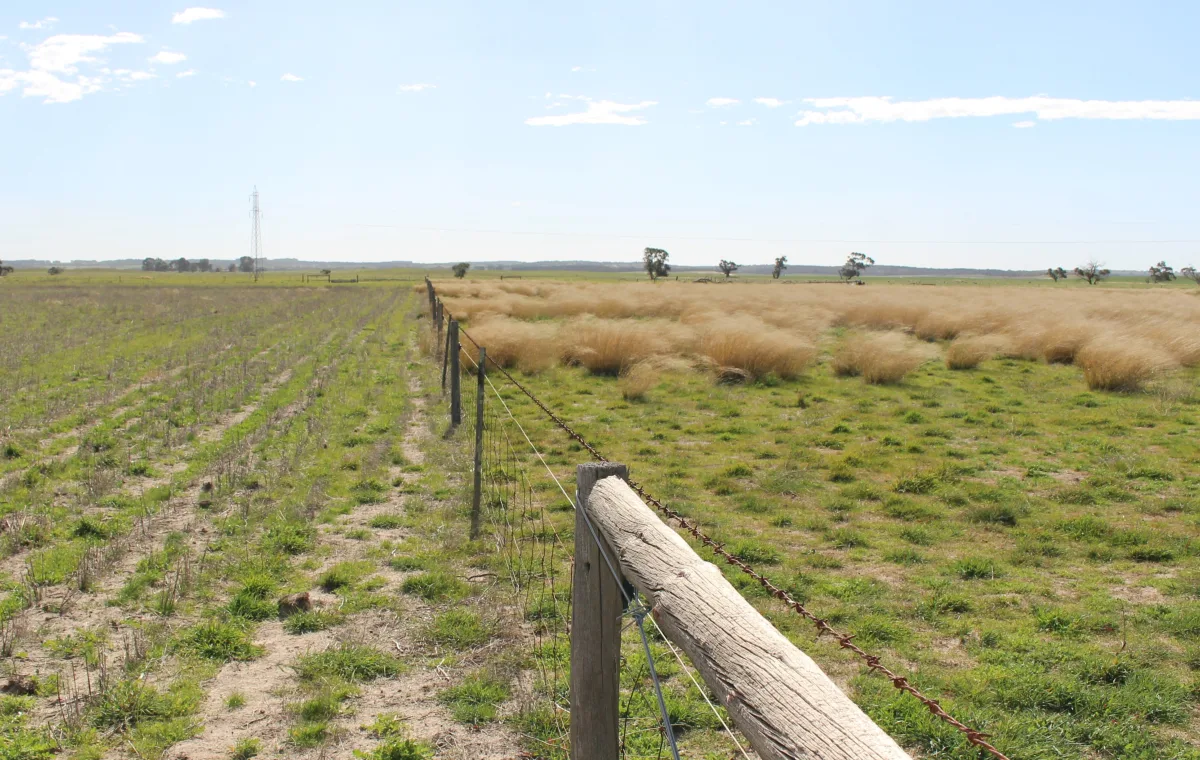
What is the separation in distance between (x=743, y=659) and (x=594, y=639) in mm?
957

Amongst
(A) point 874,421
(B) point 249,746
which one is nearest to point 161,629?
(B) point 249,746

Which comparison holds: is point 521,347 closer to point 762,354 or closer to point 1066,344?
point 762,354

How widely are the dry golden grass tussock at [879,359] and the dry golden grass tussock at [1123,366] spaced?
8.90 ft

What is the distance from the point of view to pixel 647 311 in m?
29.0

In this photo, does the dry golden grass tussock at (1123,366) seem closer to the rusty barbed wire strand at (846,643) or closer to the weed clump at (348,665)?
the rusty barbed wire strand at (846,643)

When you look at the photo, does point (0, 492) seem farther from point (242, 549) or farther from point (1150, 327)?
point (1150, 327)

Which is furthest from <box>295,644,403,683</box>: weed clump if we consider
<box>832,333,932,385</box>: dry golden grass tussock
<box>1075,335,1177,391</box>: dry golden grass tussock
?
<box>1075,335,1177,391</box>: dry golden grass tussock

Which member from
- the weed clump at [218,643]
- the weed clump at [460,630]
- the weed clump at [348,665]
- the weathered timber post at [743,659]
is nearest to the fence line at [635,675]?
the weathered timber post at [743,659]

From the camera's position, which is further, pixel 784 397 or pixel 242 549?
pixel 784 397

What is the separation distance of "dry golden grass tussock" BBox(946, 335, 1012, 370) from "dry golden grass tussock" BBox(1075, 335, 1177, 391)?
2293mm

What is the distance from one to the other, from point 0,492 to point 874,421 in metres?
9.75

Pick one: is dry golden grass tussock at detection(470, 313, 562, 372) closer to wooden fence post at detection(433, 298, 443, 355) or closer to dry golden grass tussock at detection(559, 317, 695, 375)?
dry golden grass tussock at detection(559, 317, 695, 375)

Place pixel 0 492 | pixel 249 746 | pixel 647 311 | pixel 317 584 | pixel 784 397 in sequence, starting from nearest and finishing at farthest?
pixel 249 746 < pixel 317 584 < pixel 0 492 < pixel 784 397 < pixel 647 311

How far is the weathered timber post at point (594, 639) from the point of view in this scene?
2.27 meters
